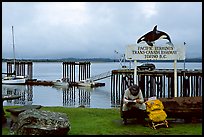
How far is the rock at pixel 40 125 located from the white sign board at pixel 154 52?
3.95 m

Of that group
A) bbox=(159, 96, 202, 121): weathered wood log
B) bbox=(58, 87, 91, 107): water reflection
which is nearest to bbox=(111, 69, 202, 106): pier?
bbox=(58, 87, 91, 107): water reflection

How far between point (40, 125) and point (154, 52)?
4.78 metres

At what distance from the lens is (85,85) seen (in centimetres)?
4678

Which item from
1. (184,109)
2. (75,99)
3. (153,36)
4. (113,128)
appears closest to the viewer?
(113,128)

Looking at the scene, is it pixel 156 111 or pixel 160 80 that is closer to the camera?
pixel 156 111

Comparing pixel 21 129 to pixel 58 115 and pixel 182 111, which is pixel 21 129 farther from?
pixel 182 111

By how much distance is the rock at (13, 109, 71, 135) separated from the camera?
7203mm

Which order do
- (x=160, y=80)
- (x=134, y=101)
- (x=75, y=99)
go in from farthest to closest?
(x=75, y=99) → (x=160, y=80) → (x=134, y=101)

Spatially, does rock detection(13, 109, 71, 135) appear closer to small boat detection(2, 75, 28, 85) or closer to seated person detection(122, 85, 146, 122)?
seated person detection(122, 85, 146, 122)

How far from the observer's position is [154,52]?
428 inches

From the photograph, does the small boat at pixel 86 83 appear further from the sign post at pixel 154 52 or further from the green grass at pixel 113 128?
the green grass at pixel 113 128

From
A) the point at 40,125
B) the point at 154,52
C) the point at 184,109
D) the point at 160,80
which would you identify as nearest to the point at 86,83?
the point at 160,80

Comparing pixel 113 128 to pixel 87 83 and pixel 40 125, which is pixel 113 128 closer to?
pixel 40 125

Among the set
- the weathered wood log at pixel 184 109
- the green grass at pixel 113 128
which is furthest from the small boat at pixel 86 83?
the weathered wood log at pixel 184 109
